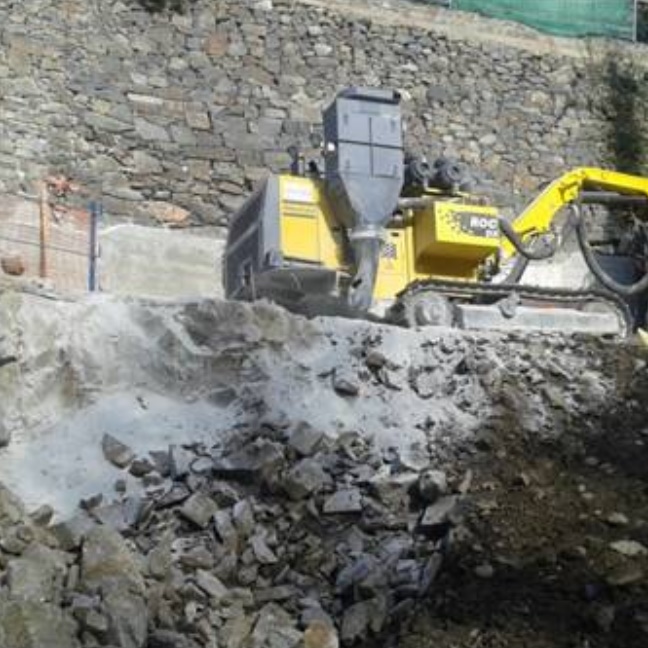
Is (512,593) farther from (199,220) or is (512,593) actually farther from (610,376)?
(199,220)

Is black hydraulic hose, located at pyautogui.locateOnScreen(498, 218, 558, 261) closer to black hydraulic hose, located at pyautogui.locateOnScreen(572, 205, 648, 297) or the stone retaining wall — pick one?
black hydraulic hose, located at pyautogui.locateOnScreen(572, 205, 648, 297)

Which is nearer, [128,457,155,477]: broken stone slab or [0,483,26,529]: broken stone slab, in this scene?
[0,483,26,529]: broken stone slab

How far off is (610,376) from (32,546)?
168 inches

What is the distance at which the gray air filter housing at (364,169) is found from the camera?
9.98 m

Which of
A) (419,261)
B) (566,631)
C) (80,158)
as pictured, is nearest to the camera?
(566,631)

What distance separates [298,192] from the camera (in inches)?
396

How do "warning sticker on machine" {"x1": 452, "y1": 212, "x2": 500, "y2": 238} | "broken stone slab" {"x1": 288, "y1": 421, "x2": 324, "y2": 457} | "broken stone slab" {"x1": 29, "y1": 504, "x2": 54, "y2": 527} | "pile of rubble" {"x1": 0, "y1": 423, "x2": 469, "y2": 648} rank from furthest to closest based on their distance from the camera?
"warning sticker on machine" {"x1": 452, "y1": 212, "x2": 500, "y2": 238} → "broken stone slab" {"x1": 288, "y1": 421, "x2": 324, "y2": 457} → "broken stone slab" {"x1": 29, "y1": 504, "x2": 54, "y2": 527} → "pile of rubble" {"x1": 0, "y1": 423, "x2": 469, "y2": 648}

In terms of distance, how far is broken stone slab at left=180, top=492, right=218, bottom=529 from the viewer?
687cm

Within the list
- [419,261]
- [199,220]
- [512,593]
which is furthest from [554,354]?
[199,220]

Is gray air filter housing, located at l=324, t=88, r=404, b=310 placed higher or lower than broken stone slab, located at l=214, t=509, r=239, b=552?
higher

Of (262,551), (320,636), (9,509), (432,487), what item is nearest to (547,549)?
(432,487)

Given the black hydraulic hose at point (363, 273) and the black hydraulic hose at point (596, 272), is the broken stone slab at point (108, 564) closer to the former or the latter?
the black hydraulic hose at point (363, 273)

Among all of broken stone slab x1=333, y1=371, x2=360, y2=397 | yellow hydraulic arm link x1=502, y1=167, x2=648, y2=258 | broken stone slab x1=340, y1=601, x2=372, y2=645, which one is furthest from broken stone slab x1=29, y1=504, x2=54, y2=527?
Result: yellow hydraulic arm link x1=502, y1=167, x2=648, y2=258

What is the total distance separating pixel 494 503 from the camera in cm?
712
